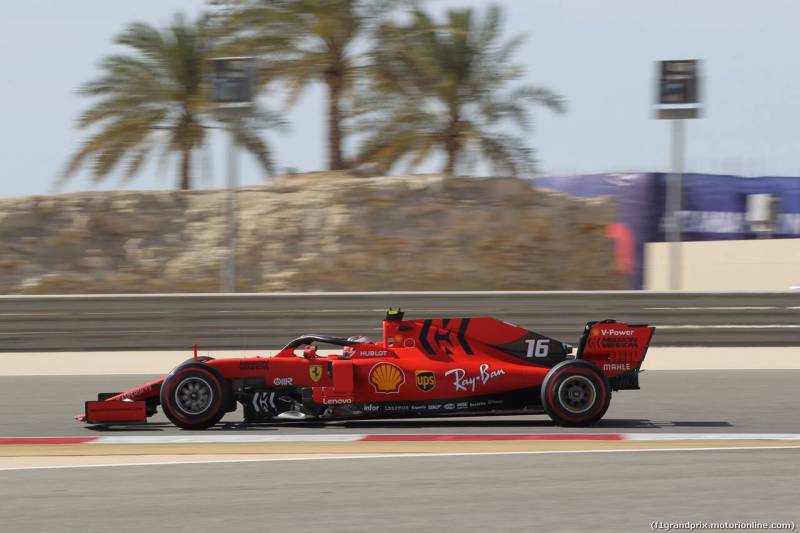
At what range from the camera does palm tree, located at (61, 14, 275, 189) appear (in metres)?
22.3

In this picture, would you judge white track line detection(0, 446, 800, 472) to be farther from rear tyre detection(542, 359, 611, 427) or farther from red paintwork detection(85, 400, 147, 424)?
red paintwork detection(85, 400, 147, 424)

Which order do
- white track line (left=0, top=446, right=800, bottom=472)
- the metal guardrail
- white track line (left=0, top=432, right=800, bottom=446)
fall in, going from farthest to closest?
the metal guardrail < white track line (left=0, top=432, right=800, bottom=446) < white track line (left=0, top=446, right=800, bottom=472)

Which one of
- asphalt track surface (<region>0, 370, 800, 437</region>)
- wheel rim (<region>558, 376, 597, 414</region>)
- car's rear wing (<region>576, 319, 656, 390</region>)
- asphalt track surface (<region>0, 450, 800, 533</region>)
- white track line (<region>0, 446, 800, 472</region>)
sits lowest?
asphalt track surface (<region>0, 450, 800, 533</region>)

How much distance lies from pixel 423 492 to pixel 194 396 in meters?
2.83

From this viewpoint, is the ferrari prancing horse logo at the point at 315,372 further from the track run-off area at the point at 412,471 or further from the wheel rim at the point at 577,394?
the wheel rim at the point at 577,394

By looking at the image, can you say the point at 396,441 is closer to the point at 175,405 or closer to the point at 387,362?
the point at 387,362

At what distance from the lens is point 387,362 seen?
8.73 metres

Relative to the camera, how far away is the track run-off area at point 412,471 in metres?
5.91

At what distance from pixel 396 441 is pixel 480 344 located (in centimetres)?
115

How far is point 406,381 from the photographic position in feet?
28.5

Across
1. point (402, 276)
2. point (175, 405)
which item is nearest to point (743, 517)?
point (175, 405)

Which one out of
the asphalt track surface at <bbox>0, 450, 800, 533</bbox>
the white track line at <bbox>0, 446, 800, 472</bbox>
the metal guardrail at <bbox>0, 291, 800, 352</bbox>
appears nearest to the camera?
the asphalt track surface at <bbox>0, 450, 800, 533</bbox>

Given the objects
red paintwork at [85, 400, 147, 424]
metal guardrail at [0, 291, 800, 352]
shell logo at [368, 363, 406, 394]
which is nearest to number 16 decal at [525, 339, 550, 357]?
shell logo at [368, 363, 406, 394]

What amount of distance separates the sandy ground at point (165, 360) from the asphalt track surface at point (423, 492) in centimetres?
430
